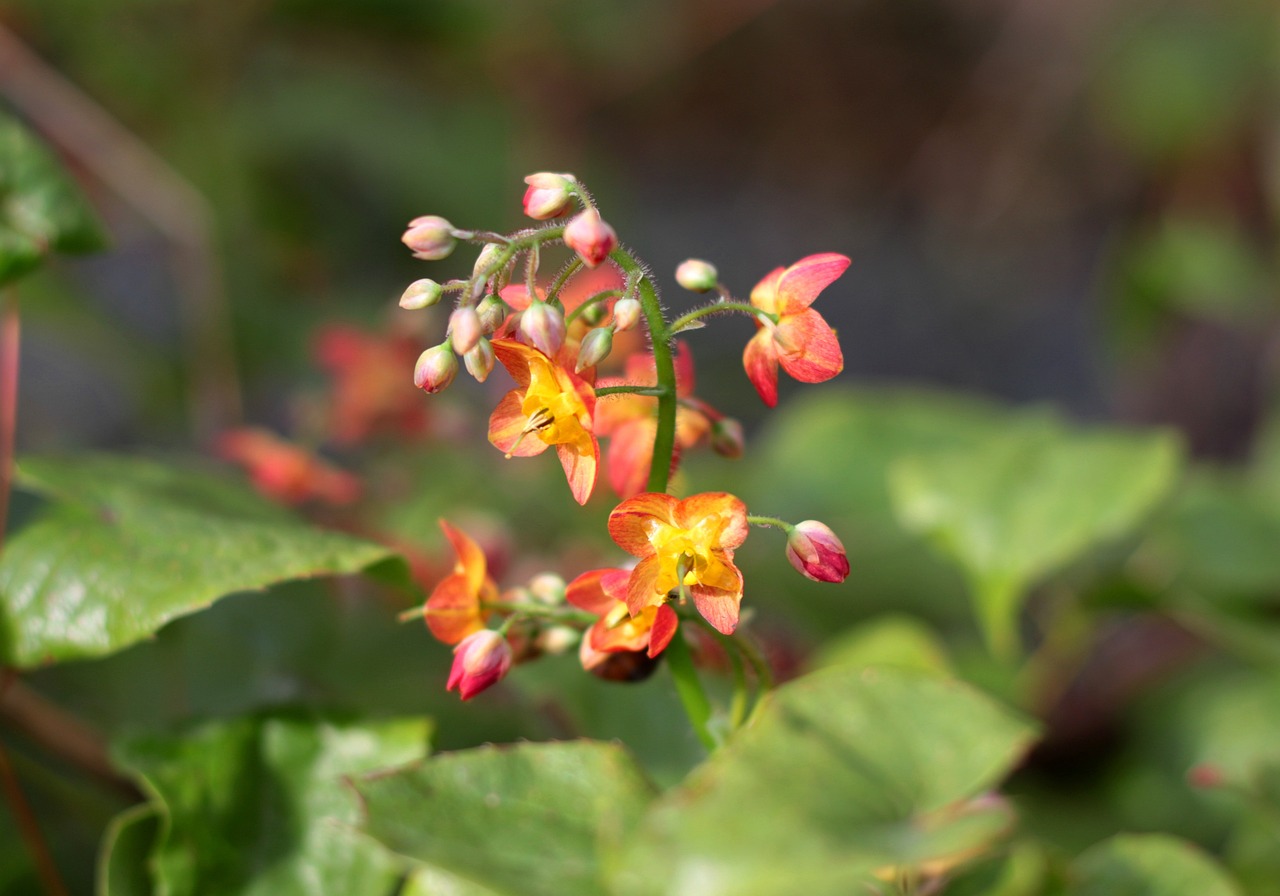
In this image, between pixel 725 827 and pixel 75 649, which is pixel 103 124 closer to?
pixel 75 649

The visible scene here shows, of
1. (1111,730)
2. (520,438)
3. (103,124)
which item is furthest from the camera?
(103,124)

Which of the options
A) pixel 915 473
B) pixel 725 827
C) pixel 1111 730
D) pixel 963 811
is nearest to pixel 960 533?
pixel 915 473

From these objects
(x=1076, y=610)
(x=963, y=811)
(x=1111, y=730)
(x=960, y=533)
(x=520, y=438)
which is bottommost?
(x=1111, y=730)

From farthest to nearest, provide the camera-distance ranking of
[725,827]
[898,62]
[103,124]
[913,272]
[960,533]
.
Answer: [898,62]
[913,272]
[103,124]
[960,533]
[725,827]

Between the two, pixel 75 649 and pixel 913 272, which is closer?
pixel 75 649

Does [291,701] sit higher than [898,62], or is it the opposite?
[898,62]

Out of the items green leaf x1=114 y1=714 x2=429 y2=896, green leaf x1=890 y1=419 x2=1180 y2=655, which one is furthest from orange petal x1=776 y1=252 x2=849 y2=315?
green leaf x1=890 y1=419 x2=1180 y2=655

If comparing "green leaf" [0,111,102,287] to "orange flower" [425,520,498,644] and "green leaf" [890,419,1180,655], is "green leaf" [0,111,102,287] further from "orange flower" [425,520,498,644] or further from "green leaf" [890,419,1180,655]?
"green leaf" [890,419,1180,655]

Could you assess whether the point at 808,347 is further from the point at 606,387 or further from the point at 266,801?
the point at 266,801
